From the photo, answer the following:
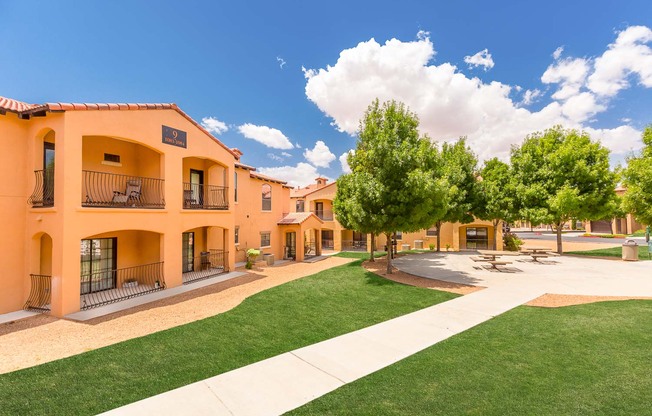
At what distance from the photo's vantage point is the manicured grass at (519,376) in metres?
4.51

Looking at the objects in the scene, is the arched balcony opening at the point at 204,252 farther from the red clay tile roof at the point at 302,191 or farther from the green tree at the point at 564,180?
the green tree at the point at 564,180

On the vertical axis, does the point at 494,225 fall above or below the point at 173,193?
below

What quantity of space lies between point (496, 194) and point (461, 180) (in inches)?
134

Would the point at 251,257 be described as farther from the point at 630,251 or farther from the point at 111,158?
the point at 630,251

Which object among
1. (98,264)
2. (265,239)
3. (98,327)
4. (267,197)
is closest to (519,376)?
(98,327)

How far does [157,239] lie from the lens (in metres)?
13.3

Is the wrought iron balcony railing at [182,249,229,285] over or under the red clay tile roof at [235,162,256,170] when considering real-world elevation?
under

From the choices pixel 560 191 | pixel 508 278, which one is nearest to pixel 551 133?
pixel 560 191

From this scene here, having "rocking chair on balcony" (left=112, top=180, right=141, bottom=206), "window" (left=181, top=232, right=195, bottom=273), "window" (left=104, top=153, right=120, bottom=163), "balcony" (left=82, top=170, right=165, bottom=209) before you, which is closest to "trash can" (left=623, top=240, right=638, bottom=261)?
"window" (left=181, top=232, right=195, bottom=273)

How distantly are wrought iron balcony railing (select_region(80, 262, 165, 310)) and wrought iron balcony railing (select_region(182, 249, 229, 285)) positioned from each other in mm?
2343

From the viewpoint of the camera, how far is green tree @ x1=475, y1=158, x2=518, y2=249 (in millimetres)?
24734

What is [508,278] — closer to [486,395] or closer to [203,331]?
[486,395]

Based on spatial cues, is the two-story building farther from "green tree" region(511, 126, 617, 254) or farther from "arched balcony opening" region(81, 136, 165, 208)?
"green tree" region(511, 126, 617, 254)

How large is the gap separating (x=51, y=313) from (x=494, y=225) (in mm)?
31834
